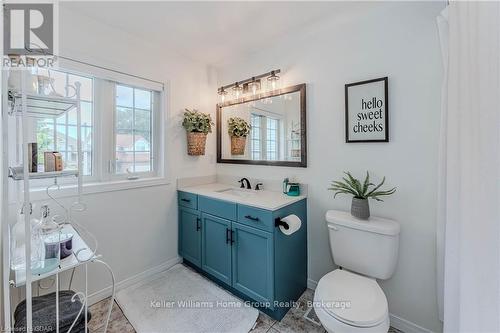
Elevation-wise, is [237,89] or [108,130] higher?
[237,89]

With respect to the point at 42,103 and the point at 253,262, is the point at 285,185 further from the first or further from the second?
the point at 42,103

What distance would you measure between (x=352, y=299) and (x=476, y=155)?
37.9 inches

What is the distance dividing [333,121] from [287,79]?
0.63 meters

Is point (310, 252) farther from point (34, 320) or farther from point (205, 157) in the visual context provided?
point (34, 320)

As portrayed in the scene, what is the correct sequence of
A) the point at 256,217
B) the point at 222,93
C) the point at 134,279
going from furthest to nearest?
the point at 222,93 → the point at 134,279 → the point at 256,217

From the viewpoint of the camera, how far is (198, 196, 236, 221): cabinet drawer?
1.89 metres

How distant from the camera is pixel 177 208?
96.0 inches

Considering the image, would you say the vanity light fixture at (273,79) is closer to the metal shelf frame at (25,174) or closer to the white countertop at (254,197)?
the white countertop at (254,197)

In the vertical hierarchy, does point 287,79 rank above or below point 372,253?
above

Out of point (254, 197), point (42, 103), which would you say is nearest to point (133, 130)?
point (42, 103)

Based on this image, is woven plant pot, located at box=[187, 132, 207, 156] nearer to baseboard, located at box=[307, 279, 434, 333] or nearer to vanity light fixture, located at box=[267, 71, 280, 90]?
vanity light fixture, located at box=[267, 71, 280, 90]

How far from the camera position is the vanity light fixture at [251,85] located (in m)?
2.19

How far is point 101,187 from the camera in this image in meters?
1.87

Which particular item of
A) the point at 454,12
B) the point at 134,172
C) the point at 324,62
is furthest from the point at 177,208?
the point at 454,12
